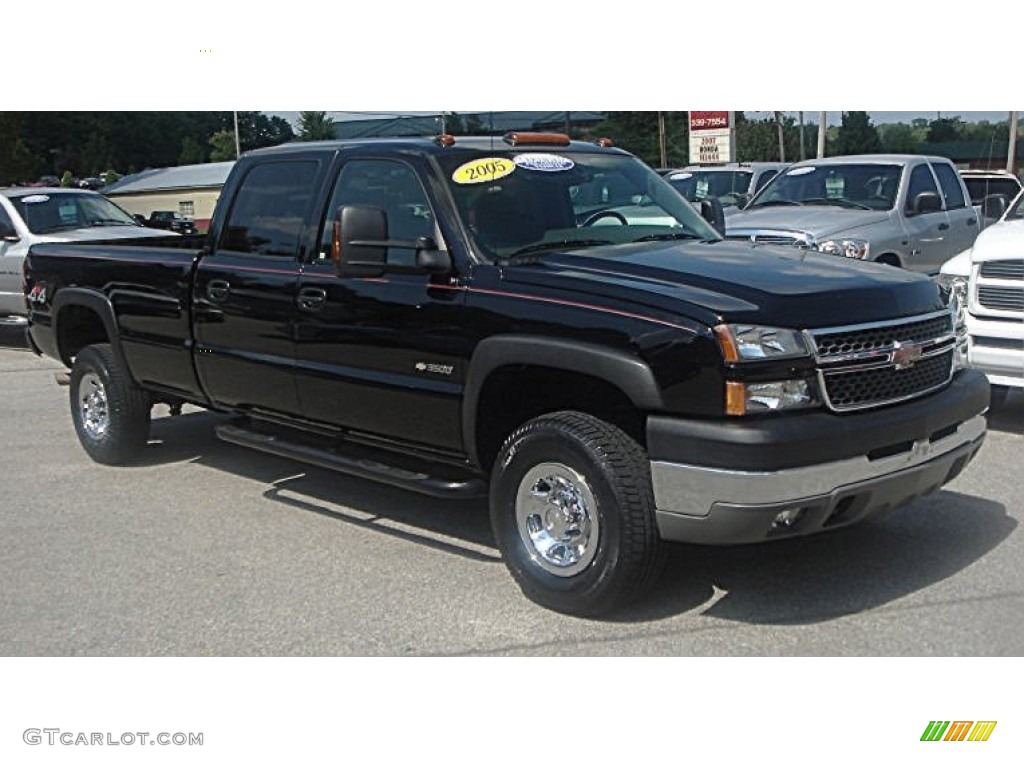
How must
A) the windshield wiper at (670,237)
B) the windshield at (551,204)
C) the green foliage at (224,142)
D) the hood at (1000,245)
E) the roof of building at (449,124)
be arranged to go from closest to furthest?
the windshield at (551,204) < the windshield wiper at (670,237) < the roof of building at (449,124) < the hood at (1000,245) < the green foliage at (224,142)

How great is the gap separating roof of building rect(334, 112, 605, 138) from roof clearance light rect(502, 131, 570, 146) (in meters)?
0.14

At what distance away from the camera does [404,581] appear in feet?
16.9

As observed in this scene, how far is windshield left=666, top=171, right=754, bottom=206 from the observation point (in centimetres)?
1634

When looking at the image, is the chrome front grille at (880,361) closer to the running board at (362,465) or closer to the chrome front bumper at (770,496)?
the chrome front bumper at (770,496)

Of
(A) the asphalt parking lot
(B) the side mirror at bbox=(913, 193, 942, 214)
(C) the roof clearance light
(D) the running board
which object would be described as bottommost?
(A) the asphalt parking lot

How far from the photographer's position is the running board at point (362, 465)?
16.6ft

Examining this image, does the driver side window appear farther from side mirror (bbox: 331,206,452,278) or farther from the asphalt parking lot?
the asphalt parking lot

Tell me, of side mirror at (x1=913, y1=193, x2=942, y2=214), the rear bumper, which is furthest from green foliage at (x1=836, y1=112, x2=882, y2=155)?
the rear bumper

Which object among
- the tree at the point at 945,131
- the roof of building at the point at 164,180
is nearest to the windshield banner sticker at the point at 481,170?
the tree at the point at 945,131

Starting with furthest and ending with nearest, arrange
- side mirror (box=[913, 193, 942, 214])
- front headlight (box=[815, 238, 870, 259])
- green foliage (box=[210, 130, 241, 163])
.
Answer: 1. green foliage (box=[210, 130, 241, 163])
2. side mirror (box=[913, 193, 942, 214])
3. front headlight (box=[815, 238, 870, 259])

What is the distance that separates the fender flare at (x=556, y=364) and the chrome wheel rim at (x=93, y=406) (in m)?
3.52

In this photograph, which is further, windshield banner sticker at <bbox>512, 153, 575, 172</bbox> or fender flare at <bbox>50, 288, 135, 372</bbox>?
fender flare at <bbox>50, 288, 135, 372</bbox>

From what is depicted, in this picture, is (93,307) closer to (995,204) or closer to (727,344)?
(727,344)

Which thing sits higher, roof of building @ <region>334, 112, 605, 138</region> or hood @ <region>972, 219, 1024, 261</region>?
roof of building @ <region>334, 112, 605, 138</region>
